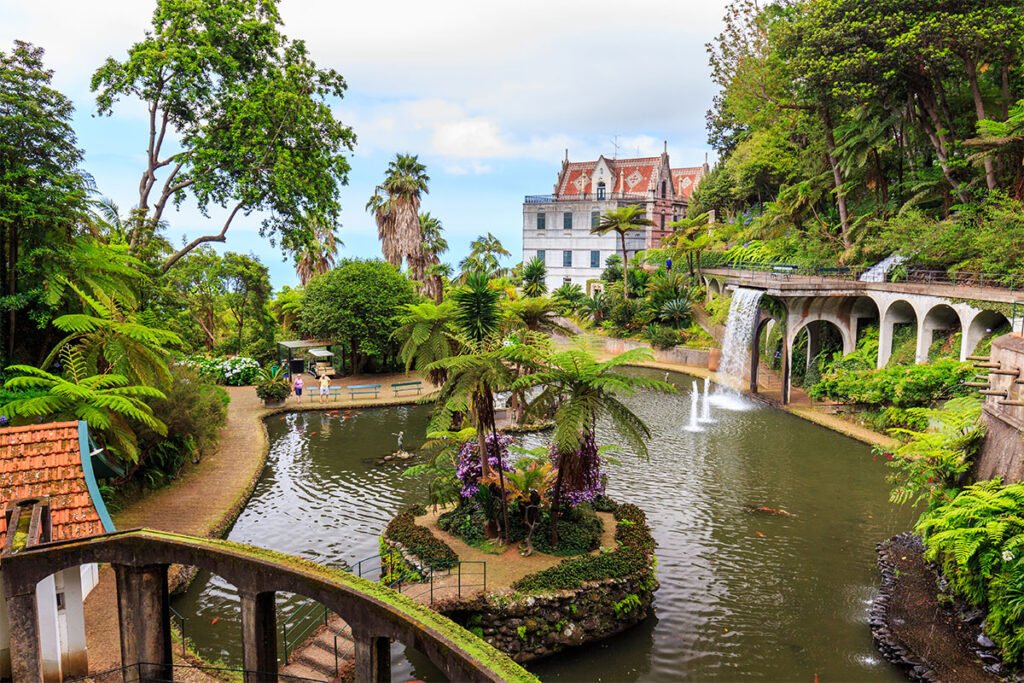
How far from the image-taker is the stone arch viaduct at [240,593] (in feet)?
22.9

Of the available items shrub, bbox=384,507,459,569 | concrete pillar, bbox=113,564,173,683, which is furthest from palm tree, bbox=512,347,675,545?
concrete pillar, bbox=113,564,173,683

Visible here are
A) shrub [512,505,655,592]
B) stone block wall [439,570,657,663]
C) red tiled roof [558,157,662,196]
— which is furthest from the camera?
red tiled roof [558,157,662,196]

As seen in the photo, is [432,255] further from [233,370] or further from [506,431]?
[506,431]

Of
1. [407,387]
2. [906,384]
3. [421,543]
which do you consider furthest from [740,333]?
[421,543]

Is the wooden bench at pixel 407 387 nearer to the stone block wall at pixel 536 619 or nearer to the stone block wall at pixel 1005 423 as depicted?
the stone block wall at pixel 536 619

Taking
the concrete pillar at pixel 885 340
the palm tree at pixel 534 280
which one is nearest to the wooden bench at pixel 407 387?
the palm tree at pixel 534 280

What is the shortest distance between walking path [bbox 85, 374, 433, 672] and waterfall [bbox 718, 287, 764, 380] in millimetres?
20276

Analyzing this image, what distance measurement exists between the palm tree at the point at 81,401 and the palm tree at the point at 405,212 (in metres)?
27.6

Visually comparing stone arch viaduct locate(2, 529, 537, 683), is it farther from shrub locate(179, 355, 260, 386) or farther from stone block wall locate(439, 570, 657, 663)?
shrub locate(179, 355, 260, 386)

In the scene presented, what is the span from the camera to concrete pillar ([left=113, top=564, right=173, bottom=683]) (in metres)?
8.46

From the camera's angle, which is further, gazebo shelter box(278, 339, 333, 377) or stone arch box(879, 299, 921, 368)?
gazebo shelter box(278, 339, 333, 377)

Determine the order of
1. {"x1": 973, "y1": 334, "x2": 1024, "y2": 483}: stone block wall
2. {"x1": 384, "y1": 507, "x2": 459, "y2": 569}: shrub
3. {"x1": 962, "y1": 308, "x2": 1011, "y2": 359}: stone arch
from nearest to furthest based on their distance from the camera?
{"x1": 384, "y1": 507, "x2": 459, "y2": 569}: shrub → {"x1": 973, "y1": 334, "x2": 1024, "y2": 483}: stone block wall → {"x1": 962, "y1": 308, "x2": 1011, "y2": 359}: stone arch

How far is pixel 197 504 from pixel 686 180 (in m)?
61.0

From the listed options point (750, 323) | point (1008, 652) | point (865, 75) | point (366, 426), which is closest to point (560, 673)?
point (1008, 652)
